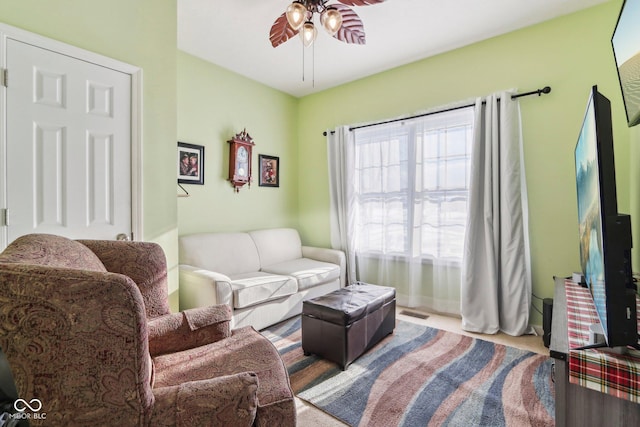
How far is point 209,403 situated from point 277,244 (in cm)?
284

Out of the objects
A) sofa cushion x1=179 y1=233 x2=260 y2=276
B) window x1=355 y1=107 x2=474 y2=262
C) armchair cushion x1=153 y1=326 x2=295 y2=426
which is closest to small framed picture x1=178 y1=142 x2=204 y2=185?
sofa cushion x1=179 y1=233 x2=260 y2=276

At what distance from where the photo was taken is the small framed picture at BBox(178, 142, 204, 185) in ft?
9.87

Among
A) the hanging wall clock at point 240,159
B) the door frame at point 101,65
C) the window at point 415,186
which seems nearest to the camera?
the door frame at point 101,65

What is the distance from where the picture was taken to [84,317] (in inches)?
29.1

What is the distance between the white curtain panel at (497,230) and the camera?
102 inches

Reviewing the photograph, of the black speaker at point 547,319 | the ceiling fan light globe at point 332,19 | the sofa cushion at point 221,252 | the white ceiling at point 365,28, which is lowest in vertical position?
the black speaker at point 547,319

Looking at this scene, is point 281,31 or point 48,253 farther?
point 281,31

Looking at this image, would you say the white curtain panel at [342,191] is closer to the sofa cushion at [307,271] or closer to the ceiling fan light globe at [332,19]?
the sofa cushion at [307,271]

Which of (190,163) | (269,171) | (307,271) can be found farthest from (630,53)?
(269,171)

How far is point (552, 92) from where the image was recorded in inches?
99.0

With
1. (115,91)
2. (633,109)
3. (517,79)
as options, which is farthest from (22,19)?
(517,79)

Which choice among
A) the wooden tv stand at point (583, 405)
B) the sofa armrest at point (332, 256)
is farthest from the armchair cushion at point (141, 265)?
the sofa armrest at point (332, 256)

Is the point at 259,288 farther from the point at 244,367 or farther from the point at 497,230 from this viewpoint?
the point at 497,230

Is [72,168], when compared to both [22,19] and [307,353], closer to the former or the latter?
[22,19]
